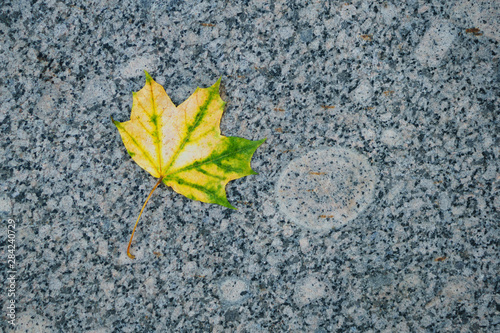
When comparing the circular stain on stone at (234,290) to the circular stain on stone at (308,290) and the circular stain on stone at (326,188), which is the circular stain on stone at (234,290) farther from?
the circular stain on stone at (326,188)

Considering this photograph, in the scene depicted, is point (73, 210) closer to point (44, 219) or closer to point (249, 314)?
point (44, 219)

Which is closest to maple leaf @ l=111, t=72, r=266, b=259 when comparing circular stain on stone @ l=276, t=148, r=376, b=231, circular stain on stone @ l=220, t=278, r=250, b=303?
circular stain on stone @ l=276, t=148, r=376, b=231

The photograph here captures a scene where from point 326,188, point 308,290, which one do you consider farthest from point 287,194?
point 308,290

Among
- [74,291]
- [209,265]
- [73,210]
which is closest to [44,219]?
[73,210]

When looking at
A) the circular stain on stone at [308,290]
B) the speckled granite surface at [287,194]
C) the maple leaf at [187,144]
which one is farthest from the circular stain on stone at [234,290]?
the maple leaf at [187,144]

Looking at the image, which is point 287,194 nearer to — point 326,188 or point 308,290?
point 326,188

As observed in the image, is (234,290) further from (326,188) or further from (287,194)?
(326,188)

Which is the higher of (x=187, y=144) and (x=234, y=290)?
(x=187, y=144)

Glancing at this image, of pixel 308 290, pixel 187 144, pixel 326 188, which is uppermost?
pixel 187 144
